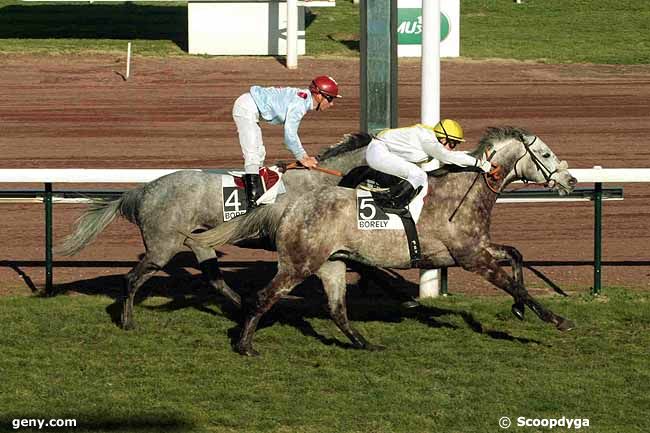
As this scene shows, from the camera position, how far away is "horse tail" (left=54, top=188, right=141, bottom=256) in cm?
1012

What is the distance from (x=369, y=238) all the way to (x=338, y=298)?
1.59 feet

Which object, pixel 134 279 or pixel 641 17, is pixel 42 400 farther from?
pixel 641 17

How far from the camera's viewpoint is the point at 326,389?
27.0 feet

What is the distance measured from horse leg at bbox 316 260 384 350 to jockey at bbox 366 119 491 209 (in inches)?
22.7

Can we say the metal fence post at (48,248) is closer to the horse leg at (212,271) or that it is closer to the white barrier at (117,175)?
the white barrier at (117,175)

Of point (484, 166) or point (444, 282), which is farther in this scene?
point (444, 282)

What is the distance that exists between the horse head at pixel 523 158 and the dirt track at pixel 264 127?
1958 millimetres

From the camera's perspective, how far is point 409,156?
9.40 metres

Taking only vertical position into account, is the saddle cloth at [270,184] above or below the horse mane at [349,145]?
below

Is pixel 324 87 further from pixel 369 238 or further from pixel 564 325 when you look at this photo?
pixel 564 325

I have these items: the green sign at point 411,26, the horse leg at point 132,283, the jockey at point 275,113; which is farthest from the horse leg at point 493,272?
the green sign at point 411,26

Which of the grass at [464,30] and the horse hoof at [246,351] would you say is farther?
the grass at [464,30]

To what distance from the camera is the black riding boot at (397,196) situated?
9.20 m

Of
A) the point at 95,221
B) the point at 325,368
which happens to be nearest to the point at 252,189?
the point at 95,221
